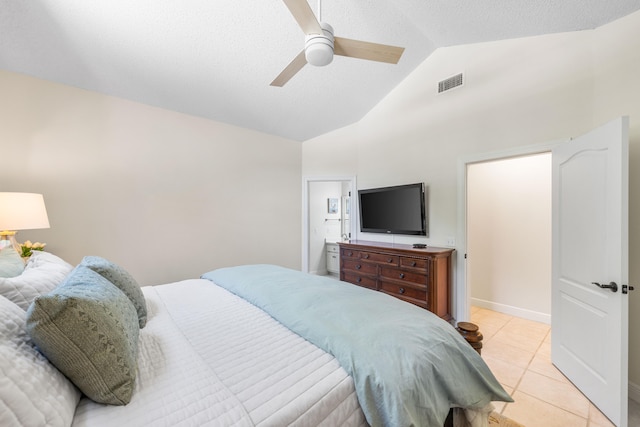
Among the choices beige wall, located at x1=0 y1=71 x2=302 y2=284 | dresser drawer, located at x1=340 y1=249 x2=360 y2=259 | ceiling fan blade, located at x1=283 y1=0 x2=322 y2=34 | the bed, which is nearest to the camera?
the bed

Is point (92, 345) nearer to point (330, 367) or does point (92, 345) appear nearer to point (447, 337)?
point (330, 367)

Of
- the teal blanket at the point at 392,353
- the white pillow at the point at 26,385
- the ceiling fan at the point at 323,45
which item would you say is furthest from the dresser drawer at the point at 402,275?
the white pillow at the point at 26,385

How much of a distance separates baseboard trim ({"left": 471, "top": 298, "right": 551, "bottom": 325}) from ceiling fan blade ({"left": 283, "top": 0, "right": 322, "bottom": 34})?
370cm

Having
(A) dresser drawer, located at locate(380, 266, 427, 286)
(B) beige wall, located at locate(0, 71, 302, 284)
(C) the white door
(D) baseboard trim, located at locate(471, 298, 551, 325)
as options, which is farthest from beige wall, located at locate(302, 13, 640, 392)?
(B) beige wall, located at locate(0, 71, 302, 284)

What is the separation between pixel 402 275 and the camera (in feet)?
9.89

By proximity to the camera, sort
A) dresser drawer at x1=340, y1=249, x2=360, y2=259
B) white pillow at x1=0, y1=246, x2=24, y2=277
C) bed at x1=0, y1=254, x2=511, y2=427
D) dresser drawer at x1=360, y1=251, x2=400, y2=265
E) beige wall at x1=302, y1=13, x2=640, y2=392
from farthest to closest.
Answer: dresser drawer at x1=340, y1=249, x2=360, y2=259, dresser drawer at x1=360, y1=251, x2=400, y2=265, beige wall at x1=302, y1=13, x2=640, y2=392, white pillow at x1=0, y1=246, x2=24, y2=277, bed at x1=0, y1=254, x2=511, y2=427

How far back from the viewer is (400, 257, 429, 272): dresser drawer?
2803mm

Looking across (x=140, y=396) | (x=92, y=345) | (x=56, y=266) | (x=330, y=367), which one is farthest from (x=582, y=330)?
(x=56, y=266)

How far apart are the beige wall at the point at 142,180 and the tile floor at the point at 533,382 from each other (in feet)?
9.94

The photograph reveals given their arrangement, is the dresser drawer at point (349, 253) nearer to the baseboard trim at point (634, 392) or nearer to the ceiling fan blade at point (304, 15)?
the baseboard trim at point (634, 392)

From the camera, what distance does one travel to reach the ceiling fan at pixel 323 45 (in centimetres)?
141

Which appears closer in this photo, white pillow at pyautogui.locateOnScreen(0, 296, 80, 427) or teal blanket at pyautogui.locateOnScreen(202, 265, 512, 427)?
white pillow at pyautogui.locateOnScreen(0, 296, 80, 427)

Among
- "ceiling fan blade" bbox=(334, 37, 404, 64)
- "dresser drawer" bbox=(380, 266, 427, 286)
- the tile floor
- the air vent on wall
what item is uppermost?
the air vent on wall

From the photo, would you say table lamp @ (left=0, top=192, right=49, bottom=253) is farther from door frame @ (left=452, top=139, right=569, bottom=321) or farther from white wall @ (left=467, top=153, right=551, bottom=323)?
white wall @ (left=467, top=153, right=551, bottom=323)
